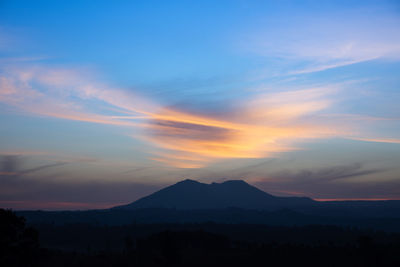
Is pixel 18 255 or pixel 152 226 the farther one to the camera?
pixel 152 226

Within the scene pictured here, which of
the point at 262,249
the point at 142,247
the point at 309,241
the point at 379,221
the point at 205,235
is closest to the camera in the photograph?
the point at 262,249

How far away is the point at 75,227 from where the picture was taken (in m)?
127

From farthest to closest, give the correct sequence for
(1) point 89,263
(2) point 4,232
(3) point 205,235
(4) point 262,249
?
(3) point 205,235 < (4) point 262,249 < (1) point 89,263 < (2) point 4,232

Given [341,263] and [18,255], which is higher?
[18,255]

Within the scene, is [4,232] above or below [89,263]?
above

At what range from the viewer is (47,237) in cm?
11381

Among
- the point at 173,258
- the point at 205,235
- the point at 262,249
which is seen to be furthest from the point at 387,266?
the point at 205,235

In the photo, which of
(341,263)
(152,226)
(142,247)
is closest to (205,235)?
(142,247)

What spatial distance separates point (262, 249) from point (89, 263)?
2814cm

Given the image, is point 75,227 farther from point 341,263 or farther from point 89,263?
point 341,263

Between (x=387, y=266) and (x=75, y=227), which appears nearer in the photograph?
(x=387, y=266)

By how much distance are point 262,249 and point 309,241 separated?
1433 inches

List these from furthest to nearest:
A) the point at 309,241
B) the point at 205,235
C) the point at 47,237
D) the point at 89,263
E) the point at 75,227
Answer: the point at 75,227
the point at 47,237
the point at 309,241
the point at 205,235
the point at 89,263

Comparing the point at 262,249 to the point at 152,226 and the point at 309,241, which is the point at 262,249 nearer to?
the point at 309,241
